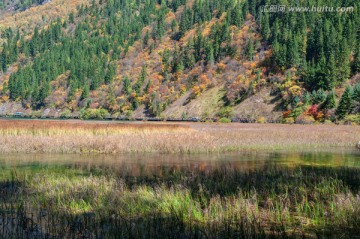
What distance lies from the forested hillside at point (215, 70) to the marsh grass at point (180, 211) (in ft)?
217

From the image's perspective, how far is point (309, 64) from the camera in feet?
326

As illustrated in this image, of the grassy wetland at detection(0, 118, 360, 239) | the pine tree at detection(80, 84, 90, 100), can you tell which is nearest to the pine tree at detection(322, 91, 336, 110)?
the grassy wetland at detection(0, 118, 360, 239)

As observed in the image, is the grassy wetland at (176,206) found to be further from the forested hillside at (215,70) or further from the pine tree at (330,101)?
the pine tree at (330,101)

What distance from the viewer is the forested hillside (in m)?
90.2

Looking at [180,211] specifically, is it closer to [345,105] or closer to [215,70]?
[345,105]

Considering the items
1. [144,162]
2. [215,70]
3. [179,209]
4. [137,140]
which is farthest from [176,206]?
[215,70]

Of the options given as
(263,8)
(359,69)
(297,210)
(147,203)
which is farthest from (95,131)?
(263,8)

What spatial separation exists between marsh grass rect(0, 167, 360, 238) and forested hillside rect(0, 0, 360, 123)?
66.0 metres

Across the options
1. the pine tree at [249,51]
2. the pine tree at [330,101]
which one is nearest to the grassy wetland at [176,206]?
the pine tree at [330,101]

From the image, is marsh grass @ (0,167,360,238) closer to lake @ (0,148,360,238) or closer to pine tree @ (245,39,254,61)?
lake @ (0,148,360,238)

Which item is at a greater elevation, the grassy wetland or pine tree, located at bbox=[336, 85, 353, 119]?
the grassy wetland

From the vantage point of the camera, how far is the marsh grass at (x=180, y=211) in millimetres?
9117

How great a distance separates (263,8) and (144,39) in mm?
62532

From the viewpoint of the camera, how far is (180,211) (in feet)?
34.3
